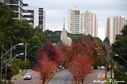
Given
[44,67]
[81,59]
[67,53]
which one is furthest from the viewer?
[67,53]

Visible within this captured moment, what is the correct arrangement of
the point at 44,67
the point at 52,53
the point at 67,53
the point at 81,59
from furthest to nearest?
1. the point at 67,53
2. the point at 52,53
3. the point at 81,59
4. the point at 44,67

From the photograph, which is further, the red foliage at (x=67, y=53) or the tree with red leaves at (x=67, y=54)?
the red foliage at (x=67, y=53)

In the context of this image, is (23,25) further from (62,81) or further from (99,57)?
(62,81)

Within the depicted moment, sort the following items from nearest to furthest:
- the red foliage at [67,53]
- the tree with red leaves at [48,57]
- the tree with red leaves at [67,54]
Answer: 1. the tree with red leaves at [48,57]
2. the tree with red leaves at [67,54]
3. the red foliage at [67,53]

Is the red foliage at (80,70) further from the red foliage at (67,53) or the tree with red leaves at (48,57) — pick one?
the red foliage at (67,53)

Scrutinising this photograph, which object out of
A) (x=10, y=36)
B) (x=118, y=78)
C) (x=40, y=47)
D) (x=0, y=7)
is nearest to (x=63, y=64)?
(x=40, y=47)

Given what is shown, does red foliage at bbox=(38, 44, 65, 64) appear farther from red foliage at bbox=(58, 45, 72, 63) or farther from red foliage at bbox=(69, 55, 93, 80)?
red foliage at bbox=(69, 55, 93, 80)

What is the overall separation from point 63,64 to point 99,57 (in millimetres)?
8735

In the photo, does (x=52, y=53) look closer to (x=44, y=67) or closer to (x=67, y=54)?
(x=67, y=54)

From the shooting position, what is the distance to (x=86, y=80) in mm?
90312

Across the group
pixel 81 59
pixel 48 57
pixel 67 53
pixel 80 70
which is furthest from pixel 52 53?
pixel 80 70

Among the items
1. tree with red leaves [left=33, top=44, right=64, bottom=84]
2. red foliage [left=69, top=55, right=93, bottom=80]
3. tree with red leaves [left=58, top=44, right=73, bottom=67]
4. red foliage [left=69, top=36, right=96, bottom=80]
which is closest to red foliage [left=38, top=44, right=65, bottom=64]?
tree with red leaves [left=33, top=44, right=64, bottom=84]

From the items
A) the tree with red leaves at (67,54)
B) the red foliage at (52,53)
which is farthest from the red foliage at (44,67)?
the tree with red leaves at (67,54)

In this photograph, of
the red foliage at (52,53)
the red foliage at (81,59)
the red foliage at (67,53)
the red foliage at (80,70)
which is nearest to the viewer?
the red foliage at (80,70)
